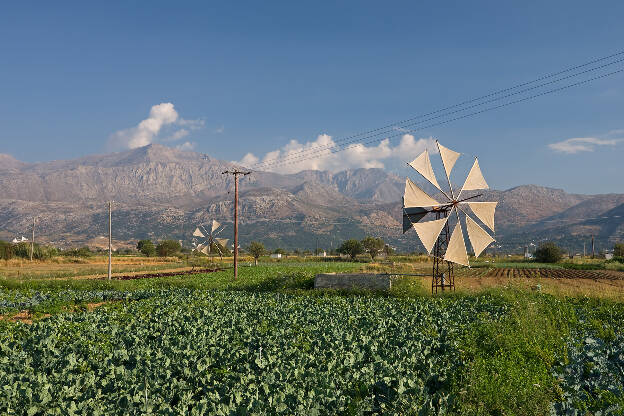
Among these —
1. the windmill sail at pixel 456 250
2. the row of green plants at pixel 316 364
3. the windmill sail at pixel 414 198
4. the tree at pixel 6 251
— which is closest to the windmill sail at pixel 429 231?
the windmill sail at pixel 456 250

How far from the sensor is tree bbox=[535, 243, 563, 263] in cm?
9781

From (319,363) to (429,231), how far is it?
2296 centimetres

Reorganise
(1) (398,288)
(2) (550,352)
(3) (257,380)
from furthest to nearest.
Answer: (1) (398,288)
(2) (550,352)
(3) (257,380)

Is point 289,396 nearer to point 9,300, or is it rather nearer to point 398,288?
point 398,288

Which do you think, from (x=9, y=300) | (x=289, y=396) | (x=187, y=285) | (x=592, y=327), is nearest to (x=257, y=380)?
(x=289, y=396)

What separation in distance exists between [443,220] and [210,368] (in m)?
24.9

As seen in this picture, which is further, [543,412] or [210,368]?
[210,368]

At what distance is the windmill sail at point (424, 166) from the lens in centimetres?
3403

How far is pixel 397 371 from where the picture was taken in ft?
36.2

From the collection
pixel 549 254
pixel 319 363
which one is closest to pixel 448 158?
pixel 319 363

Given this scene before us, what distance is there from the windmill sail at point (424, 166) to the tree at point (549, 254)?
259ft

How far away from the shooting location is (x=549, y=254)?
98.8 metres

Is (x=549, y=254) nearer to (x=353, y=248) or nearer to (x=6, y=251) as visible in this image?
(x=353, y=248)

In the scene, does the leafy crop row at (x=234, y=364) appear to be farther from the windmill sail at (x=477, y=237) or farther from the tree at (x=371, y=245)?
the tree at (x=371, y=245)
